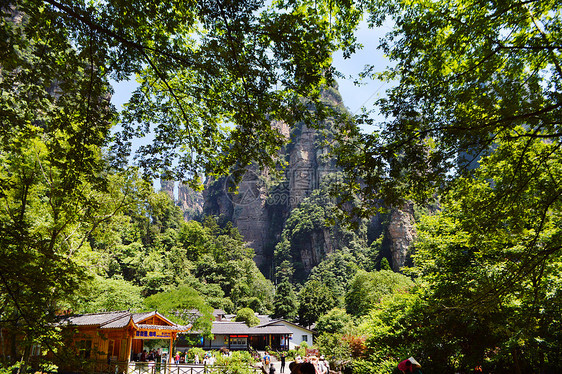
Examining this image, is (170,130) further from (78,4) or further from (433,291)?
(433,291)

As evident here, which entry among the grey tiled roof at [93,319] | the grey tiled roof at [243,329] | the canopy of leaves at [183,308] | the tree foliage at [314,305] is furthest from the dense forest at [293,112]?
the tree foliage at [314,305]

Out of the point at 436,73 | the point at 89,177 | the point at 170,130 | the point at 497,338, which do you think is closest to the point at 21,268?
the point at 89,177

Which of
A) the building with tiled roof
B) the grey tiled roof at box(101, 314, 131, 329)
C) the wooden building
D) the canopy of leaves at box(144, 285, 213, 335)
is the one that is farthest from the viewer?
the building with tiled roof

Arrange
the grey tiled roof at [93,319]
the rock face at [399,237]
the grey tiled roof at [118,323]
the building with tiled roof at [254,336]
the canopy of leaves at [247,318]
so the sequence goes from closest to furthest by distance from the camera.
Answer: the grey tiled roof at [118,323]
the grey tiled roof at [93,319]
the building with tiled roof at [254,336]
the canopy of leaves at [247,318]
the rock face at [399,237]

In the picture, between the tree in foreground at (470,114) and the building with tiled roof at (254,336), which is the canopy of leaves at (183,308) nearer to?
the building with tiled roof at (254,336)

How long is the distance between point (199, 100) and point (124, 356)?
1738cm

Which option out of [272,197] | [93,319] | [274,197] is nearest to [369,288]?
[93,319]

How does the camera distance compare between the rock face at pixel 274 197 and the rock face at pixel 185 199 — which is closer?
the rock face at pixel 274 197

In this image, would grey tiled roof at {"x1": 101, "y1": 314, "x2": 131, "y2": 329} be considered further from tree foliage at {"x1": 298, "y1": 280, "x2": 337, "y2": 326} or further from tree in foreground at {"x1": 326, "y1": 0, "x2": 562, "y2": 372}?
tree foliage at {"x1": 298, "y1": 280, "x2": 337, "y2": 326}

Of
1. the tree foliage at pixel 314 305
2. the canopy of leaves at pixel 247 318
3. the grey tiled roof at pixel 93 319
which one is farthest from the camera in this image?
the tree foliage at pixel 314 305

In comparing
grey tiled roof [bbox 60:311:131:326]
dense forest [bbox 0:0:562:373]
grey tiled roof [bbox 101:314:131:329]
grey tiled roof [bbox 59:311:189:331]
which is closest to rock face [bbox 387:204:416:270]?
grey tiled roof [bbox 59:311:189:331]

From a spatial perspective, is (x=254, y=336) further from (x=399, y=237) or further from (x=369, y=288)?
(x=399, y=237)

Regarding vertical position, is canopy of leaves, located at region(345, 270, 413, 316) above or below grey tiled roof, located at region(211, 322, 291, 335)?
above

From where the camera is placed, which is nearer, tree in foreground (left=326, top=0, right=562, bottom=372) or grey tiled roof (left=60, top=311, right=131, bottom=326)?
tree in foreground (left=326, top=0, right=562, bottom=372)
